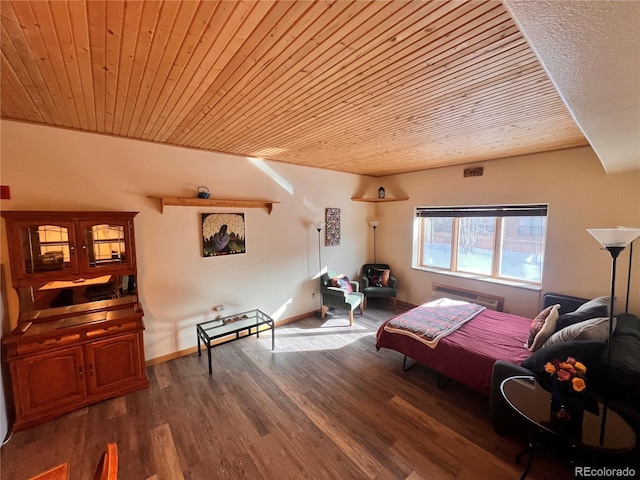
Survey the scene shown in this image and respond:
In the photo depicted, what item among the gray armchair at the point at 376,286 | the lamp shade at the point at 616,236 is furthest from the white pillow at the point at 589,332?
the gray armchair at the point at 376,286

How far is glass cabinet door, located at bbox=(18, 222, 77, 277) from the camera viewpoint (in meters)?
2.30

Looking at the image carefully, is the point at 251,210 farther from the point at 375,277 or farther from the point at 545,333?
the point at 545,333

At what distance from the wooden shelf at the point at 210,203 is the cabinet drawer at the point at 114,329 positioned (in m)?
1.27

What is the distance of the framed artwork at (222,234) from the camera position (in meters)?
3.46

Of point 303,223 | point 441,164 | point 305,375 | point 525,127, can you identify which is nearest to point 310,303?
point 303,223

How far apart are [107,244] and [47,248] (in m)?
0.42

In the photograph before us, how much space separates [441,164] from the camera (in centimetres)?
431

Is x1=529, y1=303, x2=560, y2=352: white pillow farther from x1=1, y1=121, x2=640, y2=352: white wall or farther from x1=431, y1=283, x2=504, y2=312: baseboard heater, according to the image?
x1=431, y1=283, x2=504, y2=312: baseboard heater

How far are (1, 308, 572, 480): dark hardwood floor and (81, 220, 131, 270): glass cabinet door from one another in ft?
4.35

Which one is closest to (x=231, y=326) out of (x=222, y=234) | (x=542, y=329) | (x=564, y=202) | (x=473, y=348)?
(x=222, y=234)

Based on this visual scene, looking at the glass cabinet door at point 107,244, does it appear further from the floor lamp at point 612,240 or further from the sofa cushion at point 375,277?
the floor lamp at point 612,240

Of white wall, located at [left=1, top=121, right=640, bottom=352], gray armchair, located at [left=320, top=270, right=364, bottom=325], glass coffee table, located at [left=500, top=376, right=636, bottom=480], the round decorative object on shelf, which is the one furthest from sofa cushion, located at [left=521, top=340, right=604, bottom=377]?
the round decorative object on shelf

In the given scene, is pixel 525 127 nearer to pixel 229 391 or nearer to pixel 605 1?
pixel 605 1

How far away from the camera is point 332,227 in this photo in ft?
16.1
